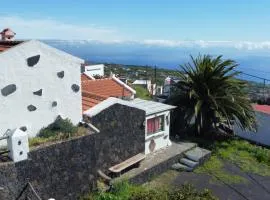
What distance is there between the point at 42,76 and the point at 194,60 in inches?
388

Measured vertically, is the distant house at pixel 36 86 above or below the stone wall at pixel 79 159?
above

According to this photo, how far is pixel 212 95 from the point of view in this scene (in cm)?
1636

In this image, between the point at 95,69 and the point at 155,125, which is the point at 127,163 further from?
the point at 95,69

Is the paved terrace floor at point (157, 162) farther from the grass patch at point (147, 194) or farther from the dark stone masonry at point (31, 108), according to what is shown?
the dark stone masonry at point (31, 108)

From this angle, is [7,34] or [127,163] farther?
[7,34]

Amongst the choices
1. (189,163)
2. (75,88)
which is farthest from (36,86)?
(189,163)

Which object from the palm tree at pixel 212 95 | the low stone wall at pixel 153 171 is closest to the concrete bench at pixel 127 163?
the low stone wall at pixel 153 171

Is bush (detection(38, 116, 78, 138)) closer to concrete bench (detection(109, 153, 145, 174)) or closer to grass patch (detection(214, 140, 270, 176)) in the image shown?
concrete bench (detection(109, 153, 145, 174))

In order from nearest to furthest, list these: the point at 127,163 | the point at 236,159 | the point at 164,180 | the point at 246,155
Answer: the point at 127,163, the point at 164,180, the point at 236,159, the point at 246,155

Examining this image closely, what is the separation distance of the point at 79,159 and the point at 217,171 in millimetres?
6601

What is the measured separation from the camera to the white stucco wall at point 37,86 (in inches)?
345

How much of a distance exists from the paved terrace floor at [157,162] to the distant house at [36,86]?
119 inches

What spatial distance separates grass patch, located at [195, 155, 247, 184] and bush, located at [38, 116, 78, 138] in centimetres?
624

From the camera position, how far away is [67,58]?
1004 cm
